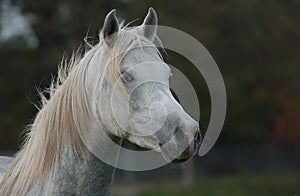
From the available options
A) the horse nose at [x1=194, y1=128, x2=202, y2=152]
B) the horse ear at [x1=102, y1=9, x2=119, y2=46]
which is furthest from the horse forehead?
the horse nose at [x1=194, y1=128, x2=202, y2=152]

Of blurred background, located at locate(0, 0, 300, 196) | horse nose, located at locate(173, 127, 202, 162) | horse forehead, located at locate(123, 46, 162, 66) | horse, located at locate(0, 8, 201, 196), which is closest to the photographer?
horse nose, located at locate(173, 127, 202, 162)

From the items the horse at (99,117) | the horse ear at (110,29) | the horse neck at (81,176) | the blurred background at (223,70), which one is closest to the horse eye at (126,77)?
the horse at (99,117)

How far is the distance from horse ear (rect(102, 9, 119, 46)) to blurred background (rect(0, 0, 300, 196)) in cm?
1582

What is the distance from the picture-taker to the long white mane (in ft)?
12.2

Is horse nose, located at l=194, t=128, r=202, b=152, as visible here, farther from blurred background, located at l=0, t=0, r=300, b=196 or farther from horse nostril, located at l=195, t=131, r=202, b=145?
→ blurred background, located at l=0, t=0, r=300, b=196

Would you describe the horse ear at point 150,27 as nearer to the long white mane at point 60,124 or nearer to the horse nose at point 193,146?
the long white mane at point 60,124

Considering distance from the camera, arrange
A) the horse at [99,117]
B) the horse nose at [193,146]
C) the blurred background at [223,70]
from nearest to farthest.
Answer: the horse nose at [193,146] < the horse at [99,117] < the blurred background at [223,70]

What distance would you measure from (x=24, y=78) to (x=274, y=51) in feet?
33.3

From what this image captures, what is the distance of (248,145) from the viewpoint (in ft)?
91.6

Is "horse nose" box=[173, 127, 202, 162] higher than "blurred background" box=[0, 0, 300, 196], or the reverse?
"horse nose" box=[173, 127, 202, 162]

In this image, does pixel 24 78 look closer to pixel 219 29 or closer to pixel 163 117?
pixel 219 29

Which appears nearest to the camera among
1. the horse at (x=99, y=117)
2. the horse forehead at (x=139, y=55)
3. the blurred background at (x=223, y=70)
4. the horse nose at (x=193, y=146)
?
the horse nose at (x=193, y=146)

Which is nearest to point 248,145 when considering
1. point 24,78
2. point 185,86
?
point 24,78

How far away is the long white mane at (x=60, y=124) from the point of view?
371 cm
